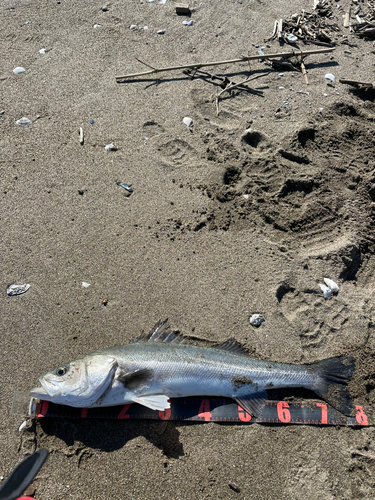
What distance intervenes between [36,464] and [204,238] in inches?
117

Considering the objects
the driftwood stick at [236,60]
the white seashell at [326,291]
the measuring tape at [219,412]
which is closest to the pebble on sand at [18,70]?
the driftwood stick at [236,60]

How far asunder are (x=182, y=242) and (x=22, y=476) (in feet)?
9.48

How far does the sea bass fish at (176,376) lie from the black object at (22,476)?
1.58 feet

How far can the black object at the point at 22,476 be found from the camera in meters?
2.76

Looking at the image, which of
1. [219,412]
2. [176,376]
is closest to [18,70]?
[176,376]

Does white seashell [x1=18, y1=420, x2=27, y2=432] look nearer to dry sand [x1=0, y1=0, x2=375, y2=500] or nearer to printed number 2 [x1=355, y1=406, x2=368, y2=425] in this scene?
dry sand [x1=0, y1=0, x2=375, y2=500]

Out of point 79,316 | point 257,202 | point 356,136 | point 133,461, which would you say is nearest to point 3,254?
point 79,316

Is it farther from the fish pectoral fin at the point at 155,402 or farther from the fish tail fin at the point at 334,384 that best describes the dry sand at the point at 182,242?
the fish pectoral fin at the point at 155,402

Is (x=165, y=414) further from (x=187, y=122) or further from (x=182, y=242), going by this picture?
(x=187, y=122)

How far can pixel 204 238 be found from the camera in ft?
14.3

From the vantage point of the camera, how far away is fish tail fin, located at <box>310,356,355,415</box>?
3.56m

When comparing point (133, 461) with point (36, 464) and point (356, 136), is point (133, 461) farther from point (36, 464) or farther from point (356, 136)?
point (356, 136)

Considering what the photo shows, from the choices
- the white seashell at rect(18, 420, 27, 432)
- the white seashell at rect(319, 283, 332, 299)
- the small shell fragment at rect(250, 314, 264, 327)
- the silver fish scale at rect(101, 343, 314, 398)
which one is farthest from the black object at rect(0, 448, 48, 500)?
the white seashell at rect(319, 283, 332, 299)

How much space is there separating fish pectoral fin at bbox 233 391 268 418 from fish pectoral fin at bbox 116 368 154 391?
39.7 inches
